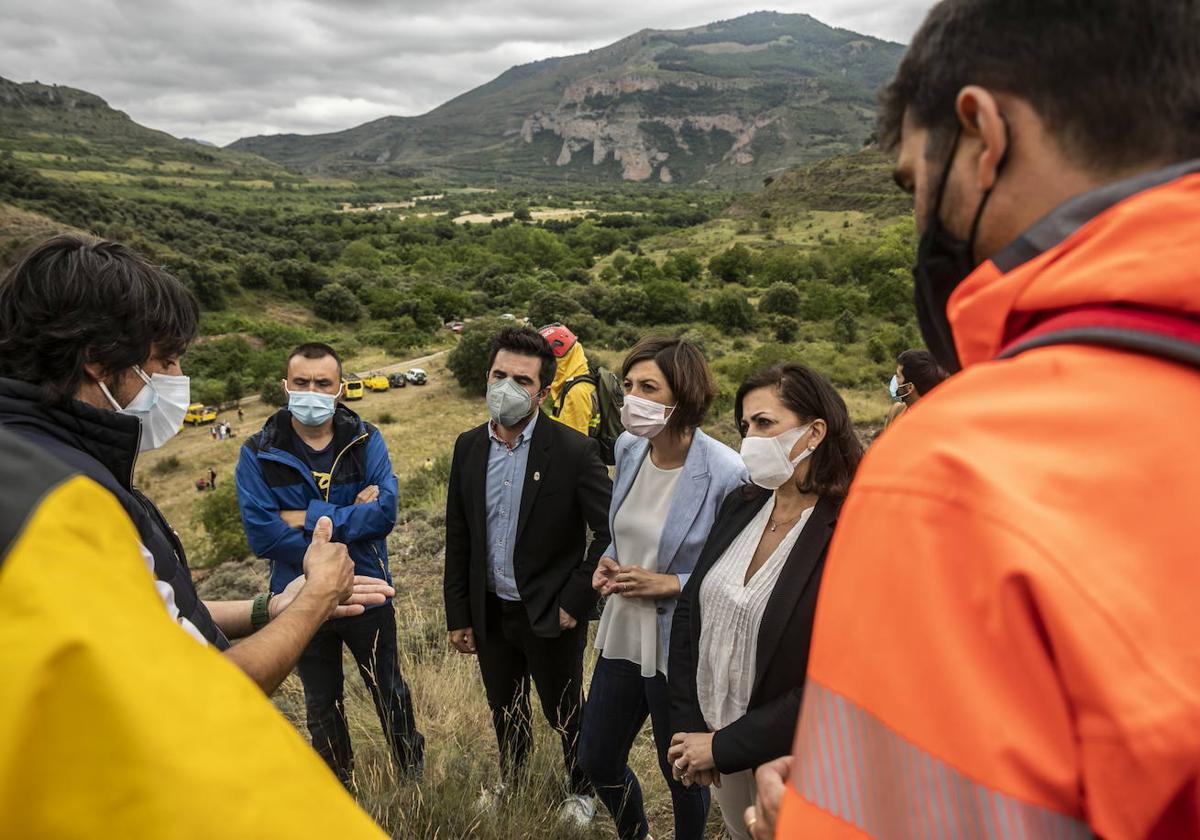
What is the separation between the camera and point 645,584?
116 inches

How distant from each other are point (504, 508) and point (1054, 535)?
3.01 metres

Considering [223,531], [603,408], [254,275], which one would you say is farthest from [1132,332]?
[254,275]

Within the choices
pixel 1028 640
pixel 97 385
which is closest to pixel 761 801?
pixel 1028 640

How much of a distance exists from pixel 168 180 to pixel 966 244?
10879 cm

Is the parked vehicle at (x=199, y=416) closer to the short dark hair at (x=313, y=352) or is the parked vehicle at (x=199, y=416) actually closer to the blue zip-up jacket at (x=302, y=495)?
the short dark hair at (x=313, y=352)

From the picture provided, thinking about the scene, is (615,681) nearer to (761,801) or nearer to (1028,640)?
(761,801)

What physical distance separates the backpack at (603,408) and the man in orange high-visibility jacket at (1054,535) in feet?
13.4

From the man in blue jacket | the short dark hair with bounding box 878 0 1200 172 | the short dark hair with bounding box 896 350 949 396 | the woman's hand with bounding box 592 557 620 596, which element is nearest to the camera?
the short dark hair with bounding box 878 0 1200 172

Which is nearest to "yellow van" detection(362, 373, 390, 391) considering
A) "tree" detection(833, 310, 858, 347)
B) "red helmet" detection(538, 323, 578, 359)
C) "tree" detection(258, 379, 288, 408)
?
"tree" detection(258, 379, 288, 408)

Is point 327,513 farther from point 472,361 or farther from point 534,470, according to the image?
point 472,361

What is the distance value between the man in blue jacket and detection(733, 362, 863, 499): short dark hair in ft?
7.02

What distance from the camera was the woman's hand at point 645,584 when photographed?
9.66 feet

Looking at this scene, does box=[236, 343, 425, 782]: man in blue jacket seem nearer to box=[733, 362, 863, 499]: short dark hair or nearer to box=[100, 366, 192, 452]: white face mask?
box=[100, 366, 192, 452]: white face mask

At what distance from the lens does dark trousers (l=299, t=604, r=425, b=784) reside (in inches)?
137
